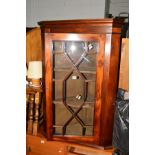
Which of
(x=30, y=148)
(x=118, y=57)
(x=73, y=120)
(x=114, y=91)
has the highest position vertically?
(x=118, y=57)

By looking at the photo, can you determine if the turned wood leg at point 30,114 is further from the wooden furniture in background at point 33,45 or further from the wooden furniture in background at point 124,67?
the wooden furniture in background at point 124,67

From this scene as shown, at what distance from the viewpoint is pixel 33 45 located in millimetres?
1932

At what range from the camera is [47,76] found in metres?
1.61

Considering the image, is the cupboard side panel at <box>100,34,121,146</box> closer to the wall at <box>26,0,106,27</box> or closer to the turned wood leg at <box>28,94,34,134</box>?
the turned wood leg at <box>28,94,34,134</box>

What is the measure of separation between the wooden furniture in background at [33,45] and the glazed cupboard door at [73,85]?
39 cm

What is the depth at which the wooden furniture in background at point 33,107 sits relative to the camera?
179cm

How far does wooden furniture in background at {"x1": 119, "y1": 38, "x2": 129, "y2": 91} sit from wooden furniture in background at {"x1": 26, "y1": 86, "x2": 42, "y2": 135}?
71 centimetres

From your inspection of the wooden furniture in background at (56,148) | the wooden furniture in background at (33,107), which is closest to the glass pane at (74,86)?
the wooden furniture in background at (56,148)

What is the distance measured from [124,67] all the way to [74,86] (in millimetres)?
449
